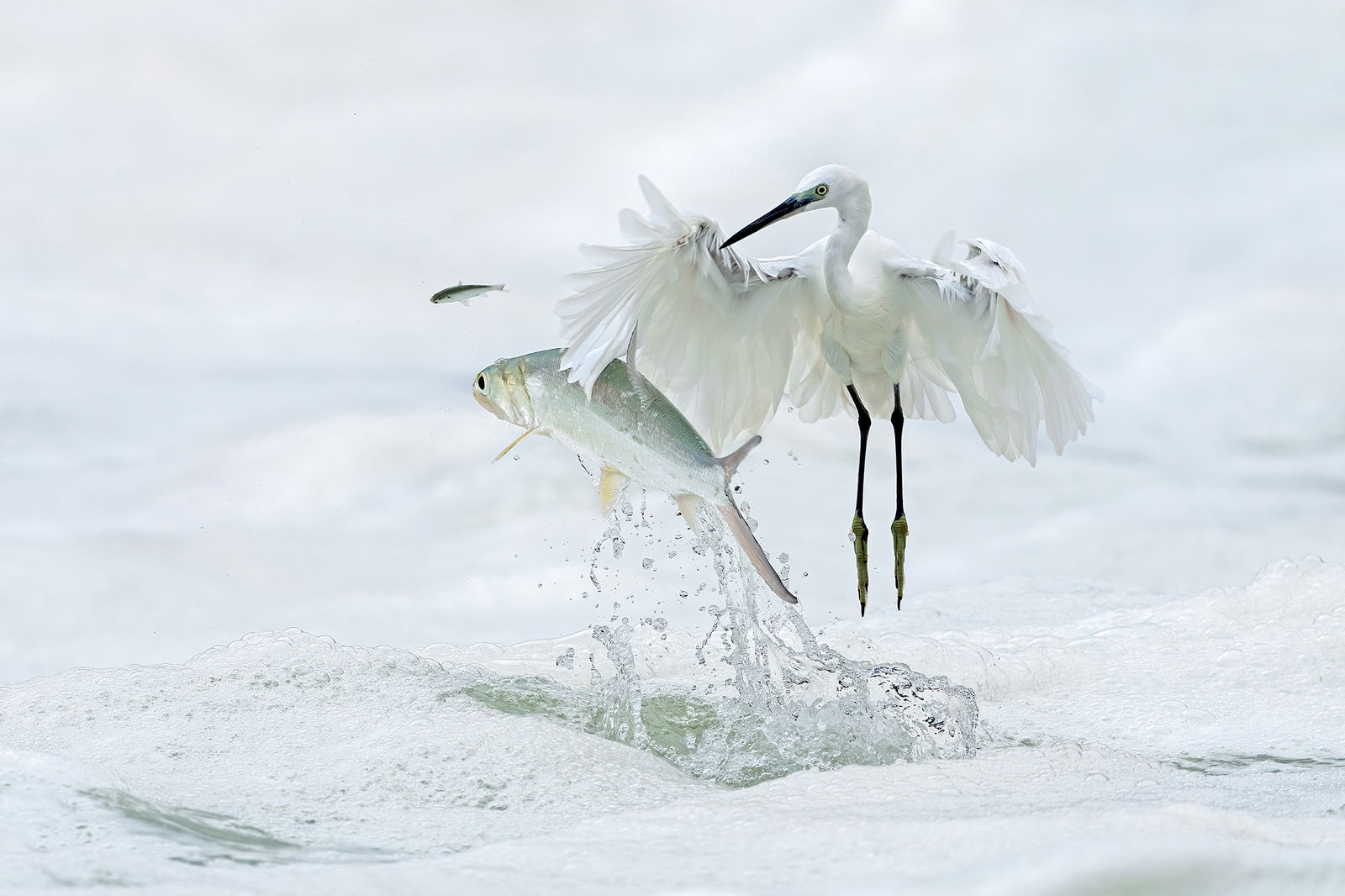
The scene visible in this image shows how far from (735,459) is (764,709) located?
1.15 m

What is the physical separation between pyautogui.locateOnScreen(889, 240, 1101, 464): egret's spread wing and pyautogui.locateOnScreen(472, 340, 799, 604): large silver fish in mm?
1437

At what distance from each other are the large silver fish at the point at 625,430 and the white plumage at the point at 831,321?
0.60 meters

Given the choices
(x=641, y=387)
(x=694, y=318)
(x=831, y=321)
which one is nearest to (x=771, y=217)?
(x=694, y=318)

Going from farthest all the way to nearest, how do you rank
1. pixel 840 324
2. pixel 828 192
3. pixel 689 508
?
1. pixel 840 324
2. pixel 828 192
3. pixel 689 508

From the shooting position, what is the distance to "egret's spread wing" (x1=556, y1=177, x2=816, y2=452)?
3350 mm

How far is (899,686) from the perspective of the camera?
3.52 m

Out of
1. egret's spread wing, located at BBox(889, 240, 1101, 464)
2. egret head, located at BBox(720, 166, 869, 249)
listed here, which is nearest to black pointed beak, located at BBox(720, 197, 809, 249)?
egret head, located at BBox(720, 166, 869, 249)

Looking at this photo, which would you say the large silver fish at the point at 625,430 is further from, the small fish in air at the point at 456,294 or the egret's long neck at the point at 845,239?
the egret's long neck at the point at 845,239

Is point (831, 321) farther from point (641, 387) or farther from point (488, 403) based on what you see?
point (488, 403)

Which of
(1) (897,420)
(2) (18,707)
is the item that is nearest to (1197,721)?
(1) (897,420)

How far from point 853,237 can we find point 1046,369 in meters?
0.82

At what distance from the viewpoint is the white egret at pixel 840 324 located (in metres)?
3.55

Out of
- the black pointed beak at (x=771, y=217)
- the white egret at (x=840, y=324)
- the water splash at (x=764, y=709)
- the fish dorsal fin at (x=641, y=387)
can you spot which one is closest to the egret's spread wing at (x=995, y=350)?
the white egret at (x=840, y=324)

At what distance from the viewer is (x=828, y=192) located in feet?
12.9
